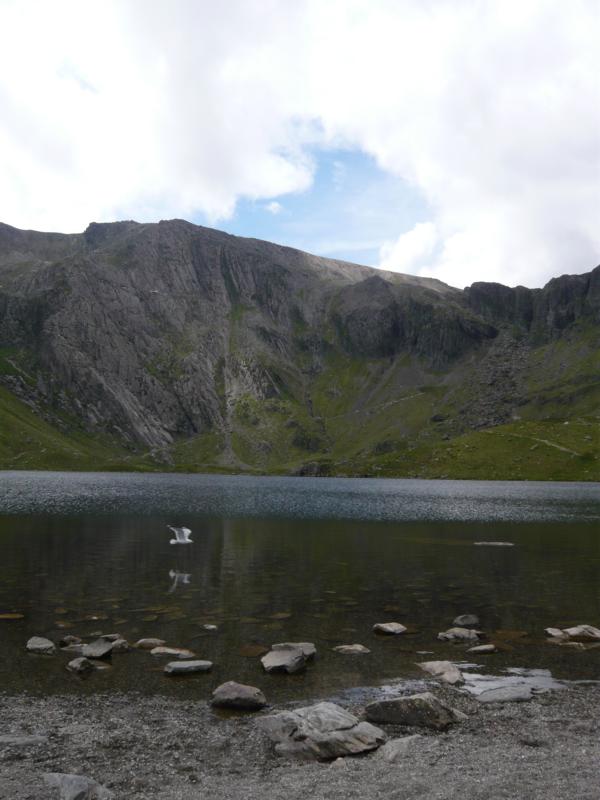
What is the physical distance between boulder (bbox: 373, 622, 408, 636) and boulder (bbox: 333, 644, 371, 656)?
9.97ft

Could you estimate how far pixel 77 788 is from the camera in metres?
15.4

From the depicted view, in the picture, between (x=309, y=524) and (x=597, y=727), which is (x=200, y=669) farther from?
(x=309, y=524)

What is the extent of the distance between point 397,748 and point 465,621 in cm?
1816

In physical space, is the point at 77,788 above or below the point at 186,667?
above

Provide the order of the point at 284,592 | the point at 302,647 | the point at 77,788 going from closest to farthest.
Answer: the point at 77,788
the point at 302,647
the point at 284,592

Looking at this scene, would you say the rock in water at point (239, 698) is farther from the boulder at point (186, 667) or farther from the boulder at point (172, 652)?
the boulder at point (172, 652)

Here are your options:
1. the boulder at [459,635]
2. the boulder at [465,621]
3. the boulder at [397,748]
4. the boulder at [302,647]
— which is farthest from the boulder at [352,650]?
the boulder at [397,748]

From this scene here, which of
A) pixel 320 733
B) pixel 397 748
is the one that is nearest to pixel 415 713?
pixel 397 748

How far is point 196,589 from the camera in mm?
44656

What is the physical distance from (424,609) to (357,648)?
1085cm

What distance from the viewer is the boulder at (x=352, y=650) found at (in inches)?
1190

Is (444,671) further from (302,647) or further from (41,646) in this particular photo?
(41,646)

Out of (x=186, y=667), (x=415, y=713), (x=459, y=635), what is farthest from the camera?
(x=459, y=635)

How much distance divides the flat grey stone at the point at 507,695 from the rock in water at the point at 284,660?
769 centimetres
